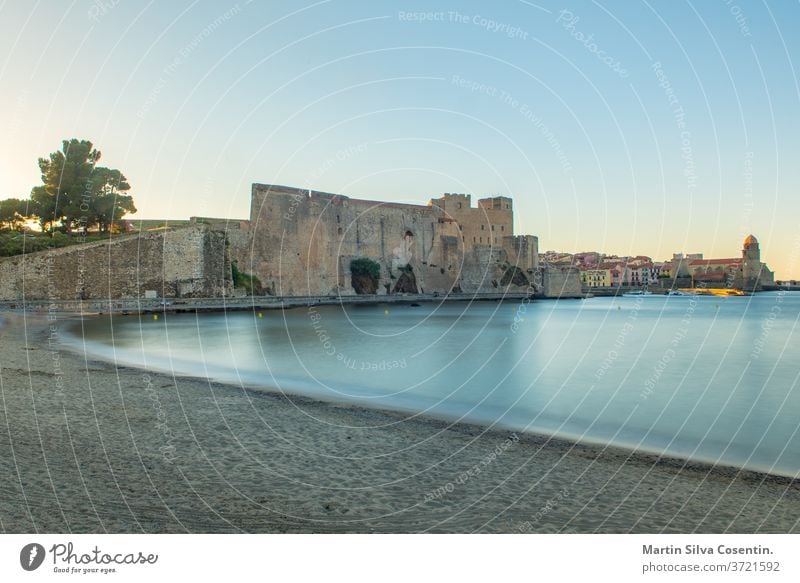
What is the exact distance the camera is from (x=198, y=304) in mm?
30172

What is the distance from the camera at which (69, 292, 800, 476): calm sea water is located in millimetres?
8438

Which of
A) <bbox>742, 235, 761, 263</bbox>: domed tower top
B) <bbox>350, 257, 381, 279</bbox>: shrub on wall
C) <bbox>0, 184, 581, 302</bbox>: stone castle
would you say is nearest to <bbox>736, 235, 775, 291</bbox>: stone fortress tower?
<bbox>742, 235, 761, 263</bbox>: domed tower top

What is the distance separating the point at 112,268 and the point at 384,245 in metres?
25.5

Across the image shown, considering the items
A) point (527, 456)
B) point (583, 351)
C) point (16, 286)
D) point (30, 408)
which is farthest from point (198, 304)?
point (527, 456)

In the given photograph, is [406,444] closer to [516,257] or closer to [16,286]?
[16,286]

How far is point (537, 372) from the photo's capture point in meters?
14.9

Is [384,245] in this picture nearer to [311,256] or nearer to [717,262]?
[311,256]

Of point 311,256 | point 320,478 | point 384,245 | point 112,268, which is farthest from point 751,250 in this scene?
point 320,478

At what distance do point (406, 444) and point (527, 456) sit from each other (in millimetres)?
1216

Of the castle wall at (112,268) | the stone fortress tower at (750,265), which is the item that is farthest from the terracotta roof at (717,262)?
the castle wall at (112,268)

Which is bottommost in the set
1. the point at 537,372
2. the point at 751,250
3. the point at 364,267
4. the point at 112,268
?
the point at 537,372

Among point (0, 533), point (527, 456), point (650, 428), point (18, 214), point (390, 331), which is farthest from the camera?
point (18, 214)

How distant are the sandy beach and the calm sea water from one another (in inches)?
63.3

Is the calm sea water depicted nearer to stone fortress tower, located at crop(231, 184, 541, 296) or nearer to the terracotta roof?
stone fortress tower, located at crop(231, 184, 541, 296)
